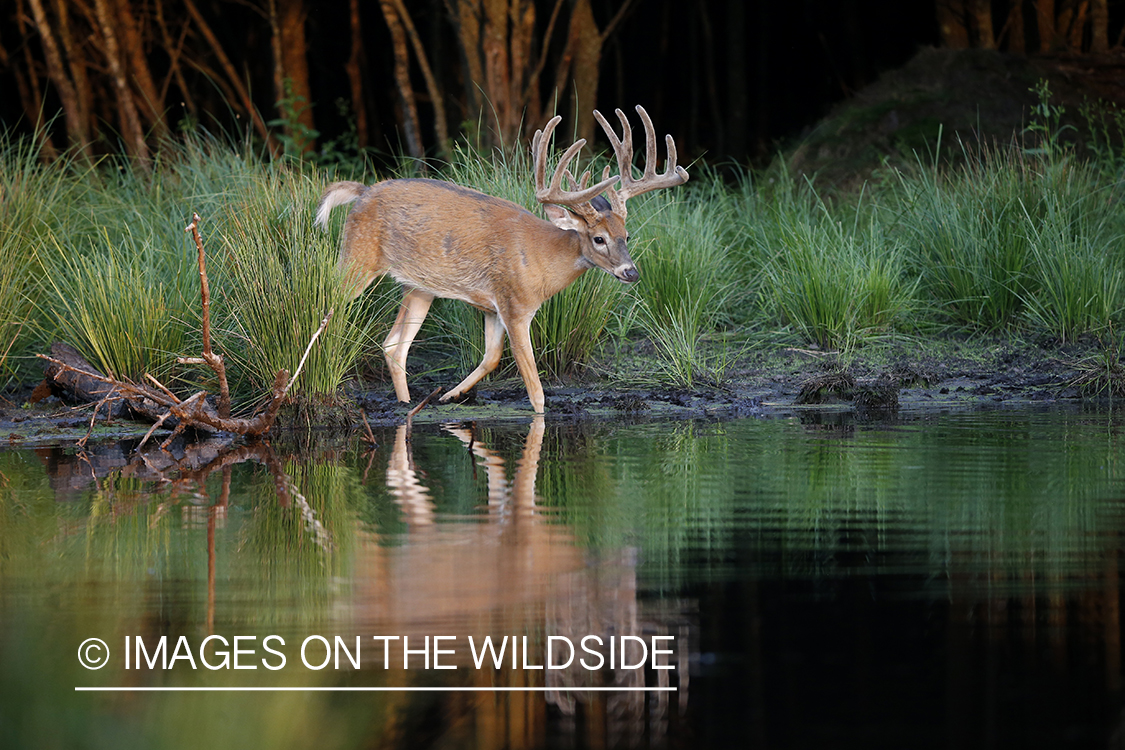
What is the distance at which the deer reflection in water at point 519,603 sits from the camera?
3.16 m

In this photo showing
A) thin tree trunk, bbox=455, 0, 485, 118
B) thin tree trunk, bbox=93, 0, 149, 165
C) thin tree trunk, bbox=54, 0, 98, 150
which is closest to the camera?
thin tree trunk, bbox=455, 0, 485, 118

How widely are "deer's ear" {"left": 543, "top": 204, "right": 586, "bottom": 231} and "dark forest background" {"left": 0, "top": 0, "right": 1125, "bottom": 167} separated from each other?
4364 millimetres

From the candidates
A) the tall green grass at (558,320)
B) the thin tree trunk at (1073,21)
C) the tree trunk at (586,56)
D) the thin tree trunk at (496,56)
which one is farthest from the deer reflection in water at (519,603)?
the thin tree trunk at (1073,21)

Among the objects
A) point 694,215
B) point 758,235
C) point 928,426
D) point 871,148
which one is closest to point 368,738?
point 928,426

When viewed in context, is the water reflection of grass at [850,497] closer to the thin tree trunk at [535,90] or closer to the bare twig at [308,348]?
the bare twig at [308,348]

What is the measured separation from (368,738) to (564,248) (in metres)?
5.98

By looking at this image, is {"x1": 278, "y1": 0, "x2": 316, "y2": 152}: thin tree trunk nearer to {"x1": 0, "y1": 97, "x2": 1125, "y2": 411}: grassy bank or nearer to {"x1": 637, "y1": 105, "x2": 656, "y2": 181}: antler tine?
{"x1": 0, "y1": 97, "x2": 1125, "y2": 411}: grassy bank

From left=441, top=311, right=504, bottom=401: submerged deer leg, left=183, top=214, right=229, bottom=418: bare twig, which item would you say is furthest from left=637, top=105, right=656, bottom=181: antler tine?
left=183, top=214, right=229, bottom=418: bare twig

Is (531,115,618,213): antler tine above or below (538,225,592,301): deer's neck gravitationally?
above

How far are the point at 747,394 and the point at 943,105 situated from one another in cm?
759

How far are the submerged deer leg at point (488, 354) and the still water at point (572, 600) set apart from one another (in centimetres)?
204

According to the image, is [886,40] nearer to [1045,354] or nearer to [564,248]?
[1045,354]

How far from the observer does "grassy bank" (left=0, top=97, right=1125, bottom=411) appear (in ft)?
27.7

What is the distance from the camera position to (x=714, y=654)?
11.4ft
